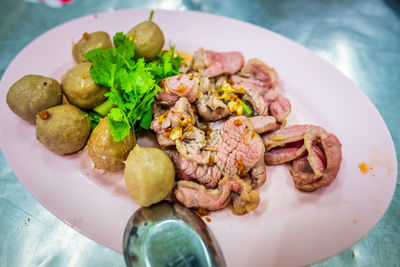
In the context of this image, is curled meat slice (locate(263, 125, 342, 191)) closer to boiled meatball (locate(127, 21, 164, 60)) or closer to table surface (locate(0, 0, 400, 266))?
table surface (locate(0, 0, 400, 266))

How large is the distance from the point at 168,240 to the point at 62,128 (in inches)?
48.9

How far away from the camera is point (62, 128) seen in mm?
2164

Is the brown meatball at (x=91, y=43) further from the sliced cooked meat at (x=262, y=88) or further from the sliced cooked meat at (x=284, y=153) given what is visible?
the sliced cooked meat at (x=284, y=153)

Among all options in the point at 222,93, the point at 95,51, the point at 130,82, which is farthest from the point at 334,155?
the point at 95,51

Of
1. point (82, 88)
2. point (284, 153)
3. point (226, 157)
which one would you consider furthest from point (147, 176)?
point (284, 153)

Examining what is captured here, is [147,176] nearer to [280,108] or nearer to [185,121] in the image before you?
[185,121]

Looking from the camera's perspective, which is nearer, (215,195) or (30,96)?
(215,195)

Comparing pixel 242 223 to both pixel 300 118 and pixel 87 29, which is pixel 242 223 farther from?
pixel 87 29

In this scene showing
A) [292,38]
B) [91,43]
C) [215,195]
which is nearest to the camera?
[215,195]

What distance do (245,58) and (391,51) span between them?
2148 millimetres

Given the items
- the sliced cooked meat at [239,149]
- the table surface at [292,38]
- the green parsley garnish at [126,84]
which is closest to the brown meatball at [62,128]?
the green parsley garnish at [126,84]

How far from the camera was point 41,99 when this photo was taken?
89.9 inches

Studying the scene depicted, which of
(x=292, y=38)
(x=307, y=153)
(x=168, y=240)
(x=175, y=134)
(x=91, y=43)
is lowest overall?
(x=168, y=240)

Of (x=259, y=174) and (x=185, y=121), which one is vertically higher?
(x=185, y=121)
